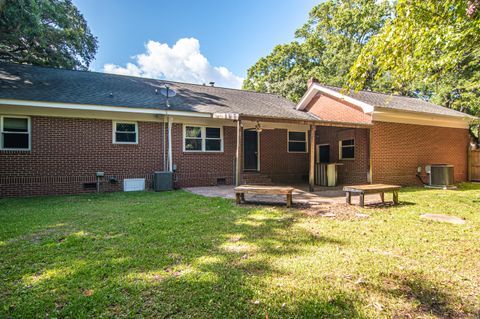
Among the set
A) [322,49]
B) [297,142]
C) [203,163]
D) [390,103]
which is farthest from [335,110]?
[322,49]

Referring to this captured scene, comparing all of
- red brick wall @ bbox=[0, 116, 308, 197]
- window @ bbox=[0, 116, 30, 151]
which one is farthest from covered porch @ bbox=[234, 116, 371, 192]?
window @ bbox=[0, 116, 30, 151]

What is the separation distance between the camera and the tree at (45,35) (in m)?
10.1

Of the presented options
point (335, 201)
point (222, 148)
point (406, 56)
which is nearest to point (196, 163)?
point (222, 148)

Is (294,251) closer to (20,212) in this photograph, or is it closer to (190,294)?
(190,294)

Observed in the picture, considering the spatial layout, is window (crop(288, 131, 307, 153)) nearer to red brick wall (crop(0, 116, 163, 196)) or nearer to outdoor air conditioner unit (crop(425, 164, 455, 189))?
outdoor air conditioner unit (crop(425, 164, 455, 189))

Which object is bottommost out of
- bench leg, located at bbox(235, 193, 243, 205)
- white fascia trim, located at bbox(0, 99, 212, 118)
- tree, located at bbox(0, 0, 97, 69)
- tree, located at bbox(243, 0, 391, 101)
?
bench leg, located at bbox(235, 193, 243, 205)

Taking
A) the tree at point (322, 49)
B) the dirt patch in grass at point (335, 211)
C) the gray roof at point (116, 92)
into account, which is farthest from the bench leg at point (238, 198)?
the tree at point (322, 49)

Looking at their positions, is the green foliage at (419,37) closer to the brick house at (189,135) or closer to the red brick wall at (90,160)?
the brick house at (189,135)

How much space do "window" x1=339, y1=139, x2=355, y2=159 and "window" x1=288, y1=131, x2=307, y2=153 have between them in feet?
6.12

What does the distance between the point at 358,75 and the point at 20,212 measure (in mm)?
8253

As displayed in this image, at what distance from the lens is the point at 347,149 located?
1222cm

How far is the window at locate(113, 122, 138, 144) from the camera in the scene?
9.91 m

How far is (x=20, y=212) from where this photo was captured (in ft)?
20.1

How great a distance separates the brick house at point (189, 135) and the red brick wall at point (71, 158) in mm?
32
